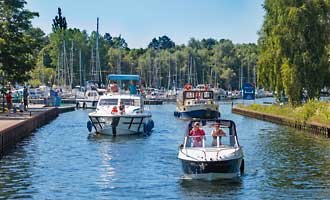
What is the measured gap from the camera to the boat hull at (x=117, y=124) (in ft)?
175

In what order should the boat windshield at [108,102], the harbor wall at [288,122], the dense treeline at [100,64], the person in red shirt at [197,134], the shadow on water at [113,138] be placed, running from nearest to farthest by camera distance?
the person in red shirt at [197,134] → the shadow on water at [113,138] → the harbor wall at [288,122] → the boat windshield at [108,102] → the dense treeline at [100,64]

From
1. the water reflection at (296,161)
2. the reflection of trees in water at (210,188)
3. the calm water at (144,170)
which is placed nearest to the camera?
the reflection of trees in water at (210,188)

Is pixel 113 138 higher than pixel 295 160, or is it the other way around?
pixel 113 138

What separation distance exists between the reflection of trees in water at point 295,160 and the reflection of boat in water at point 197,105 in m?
20.7

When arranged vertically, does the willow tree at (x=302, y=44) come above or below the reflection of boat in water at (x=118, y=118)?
above

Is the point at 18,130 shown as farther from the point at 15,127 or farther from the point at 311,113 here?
the point at 311,113

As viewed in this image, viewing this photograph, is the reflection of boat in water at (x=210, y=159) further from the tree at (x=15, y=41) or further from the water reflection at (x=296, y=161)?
the tree at (x=15, y=41)

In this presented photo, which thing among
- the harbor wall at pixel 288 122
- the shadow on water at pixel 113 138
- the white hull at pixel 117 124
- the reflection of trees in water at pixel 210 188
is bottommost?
the reflection of trees in water at pixel 210 188

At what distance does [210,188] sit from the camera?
29578 millimetres

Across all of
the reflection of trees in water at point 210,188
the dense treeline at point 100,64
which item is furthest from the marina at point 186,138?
the dense treeline at point 100,64

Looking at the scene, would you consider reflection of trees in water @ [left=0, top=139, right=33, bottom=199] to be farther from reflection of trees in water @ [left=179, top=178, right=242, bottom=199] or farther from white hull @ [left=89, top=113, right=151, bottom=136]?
white hull @ [left=89, top=113, right=151, bottom=136]

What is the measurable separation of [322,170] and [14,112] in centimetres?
3445

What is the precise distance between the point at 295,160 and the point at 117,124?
16950mm

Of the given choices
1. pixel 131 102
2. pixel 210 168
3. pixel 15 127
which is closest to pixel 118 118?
pixel 131 102
